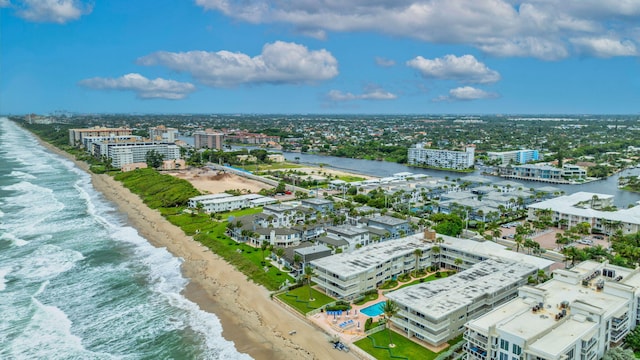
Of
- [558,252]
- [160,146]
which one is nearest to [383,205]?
[558,252]

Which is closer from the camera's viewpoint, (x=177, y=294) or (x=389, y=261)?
(x=177, y=294)

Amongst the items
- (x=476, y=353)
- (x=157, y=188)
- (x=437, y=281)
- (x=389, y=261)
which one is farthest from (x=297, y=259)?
(x=157, y=188)

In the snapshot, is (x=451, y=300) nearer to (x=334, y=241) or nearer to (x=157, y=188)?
(x=334, y=241)

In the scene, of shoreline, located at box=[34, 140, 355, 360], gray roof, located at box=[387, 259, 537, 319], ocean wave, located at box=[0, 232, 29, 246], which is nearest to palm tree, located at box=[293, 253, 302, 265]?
shoreline, located at box=[34, 140, 355, 360]

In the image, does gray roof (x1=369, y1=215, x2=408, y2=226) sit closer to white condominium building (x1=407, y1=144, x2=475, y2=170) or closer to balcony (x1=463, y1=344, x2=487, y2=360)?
balcony (x1=463, y1=344, x2=487, y2=360)

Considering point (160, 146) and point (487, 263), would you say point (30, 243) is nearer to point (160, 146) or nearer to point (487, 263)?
point (487, 263)

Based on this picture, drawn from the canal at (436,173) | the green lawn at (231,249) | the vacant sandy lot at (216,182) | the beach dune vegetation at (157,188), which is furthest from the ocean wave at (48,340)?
the canal at (436,173)

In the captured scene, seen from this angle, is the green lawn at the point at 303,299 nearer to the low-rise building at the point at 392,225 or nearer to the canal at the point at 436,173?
the low-rise building at the point at 392,225

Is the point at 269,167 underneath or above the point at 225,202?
above
